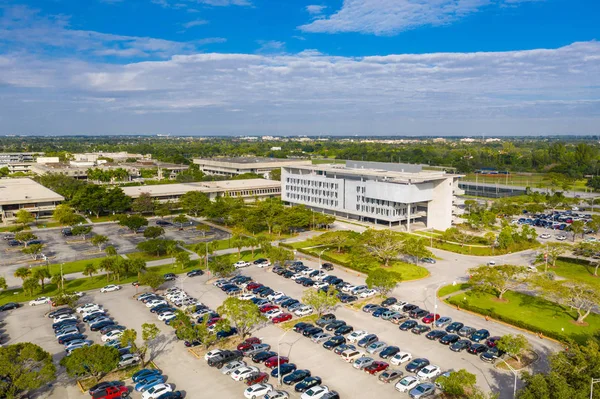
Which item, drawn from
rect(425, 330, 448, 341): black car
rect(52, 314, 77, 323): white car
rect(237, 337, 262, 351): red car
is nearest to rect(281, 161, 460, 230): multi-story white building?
rect(425, 330, 448, 341): black car

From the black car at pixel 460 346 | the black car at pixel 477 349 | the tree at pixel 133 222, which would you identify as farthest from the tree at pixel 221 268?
the tree at pixel 133 222

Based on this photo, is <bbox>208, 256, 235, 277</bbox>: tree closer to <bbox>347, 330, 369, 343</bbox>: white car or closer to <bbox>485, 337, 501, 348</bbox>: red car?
<bbox>347, 330, 369, 343</bbox>: white car

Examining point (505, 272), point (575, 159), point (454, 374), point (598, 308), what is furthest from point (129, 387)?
point (575, 159)

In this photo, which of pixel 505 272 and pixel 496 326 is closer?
pixel 496 326

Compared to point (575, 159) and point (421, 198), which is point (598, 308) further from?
point (575, 159)

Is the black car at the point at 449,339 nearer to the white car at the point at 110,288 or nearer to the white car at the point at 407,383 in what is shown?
the white car at the point at 407,383

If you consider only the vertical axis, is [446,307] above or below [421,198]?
below
